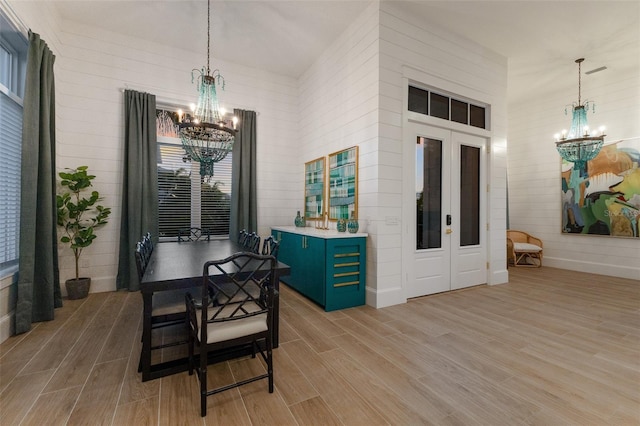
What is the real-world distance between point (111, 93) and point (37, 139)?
1.70 m

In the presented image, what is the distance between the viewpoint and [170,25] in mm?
4113

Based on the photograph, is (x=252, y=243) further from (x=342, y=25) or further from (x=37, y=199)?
(x=342, y=25)

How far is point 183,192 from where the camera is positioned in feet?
15.8

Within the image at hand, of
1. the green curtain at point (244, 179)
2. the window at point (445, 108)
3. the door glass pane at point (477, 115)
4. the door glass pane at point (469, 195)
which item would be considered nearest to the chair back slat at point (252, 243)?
the green curtain at point (244, 179)

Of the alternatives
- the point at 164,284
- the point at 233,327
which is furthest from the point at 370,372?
the point at 164,284

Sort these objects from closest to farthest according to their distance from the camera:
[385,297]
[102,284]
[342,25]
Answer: [385,297] < [342,25] < [102,284]

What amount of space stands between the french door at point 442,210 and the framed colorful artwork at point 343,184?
2.21 feet

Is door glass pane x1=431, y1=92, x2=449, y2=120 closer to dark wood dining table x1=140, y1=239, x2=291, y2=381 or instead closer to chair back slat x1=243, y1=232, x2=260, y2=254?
chair back slat x1=243, y1=232, x2=260, y2=254

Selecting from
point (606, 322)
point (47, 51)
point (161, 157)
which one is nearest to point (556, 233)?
point (606, 322)

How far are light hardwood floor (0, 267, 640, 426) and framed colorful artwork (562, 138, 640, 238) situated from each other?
2.64 metres

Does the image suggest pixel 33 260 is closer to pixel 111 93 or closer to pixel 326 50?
pixel 111 93

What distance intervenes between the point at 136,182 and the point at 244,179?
1602mm

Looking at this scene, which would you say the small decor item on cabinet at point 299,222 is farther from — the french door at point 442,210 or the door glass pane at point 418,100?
the door glass pane at point 418,100

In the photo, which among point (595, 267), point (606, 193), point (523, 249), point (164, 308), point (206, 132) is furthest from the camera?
point (523, 249)
